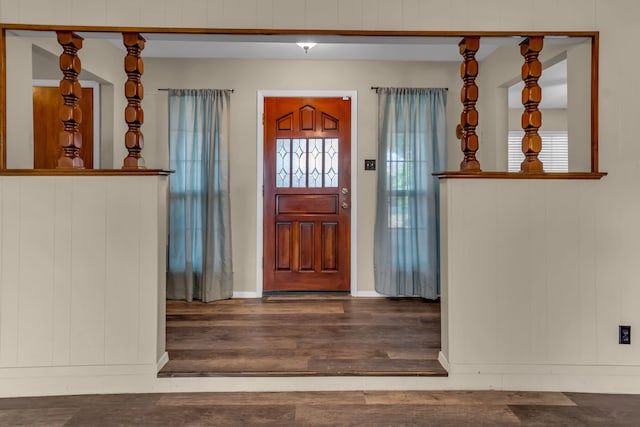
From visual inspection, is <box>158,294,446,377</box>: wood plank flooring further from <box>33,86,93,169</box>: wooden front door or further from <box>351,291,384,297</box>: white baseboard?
<box>33,86,93,169</box>: wooden front door

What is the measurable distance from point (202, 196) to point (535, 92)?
3065 millimetres

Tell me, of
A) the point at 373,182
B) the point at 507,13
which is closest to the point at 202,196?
the point at 373,182

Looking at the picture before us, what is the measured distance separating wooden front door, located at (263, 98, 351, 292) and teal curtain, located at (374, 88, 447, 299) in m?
0.39

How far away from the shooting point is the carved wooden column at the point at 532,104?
248cm

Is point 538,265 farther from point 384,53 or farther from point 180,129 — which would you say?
point 180,129

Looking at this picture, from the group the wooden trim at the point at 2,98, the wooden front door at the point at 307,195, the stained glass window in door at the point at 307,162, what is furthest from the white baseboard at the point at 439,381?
the stained glass window in door at the point at 307,162

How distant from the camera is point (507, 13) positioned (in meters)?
2.53

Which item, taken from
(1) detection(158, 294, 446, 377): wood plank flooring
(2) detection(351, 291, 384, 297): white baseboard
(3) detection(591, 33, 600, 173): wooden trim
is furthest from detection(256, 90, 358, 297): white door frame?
(3) detection(591, 33, 600, 173): wooden trim

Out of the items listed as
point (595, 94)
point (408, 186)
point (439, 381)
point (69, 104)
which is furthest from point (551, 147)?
point (69, 104)

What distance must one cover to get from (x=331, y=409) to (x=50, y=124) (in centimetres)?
366

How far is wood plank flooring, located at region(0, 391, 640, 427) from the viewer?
213 cm

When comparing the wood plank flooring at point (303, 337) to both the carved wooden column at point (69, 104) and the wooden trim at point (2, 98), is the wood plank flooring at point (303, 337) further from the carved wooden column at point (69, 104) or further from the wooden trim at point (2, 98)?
the wooden trim at point (2, 98)

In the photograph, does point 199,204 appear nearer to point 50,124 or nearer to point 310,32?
point 50,124

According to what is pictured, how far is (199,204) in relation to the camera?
425 cm
